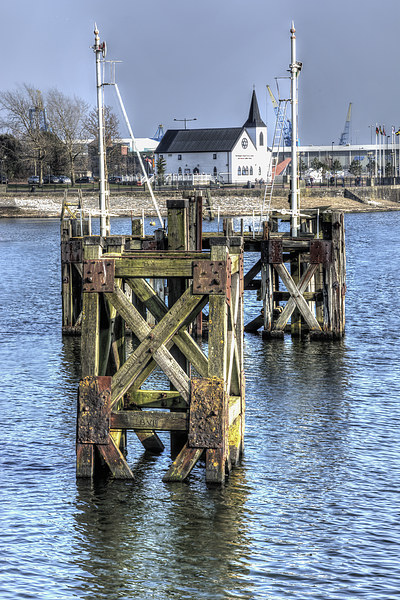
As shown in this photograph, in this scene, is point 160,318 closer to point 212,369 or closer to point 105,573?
point 212,369

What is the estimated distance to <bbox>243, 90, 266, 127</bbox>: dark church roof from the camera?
554 feet

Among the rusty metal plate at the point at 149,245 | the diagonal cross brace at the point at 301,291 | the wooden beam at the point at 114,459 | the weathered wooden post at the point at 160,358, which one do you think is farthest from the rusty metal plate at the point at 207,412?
the diagonal cross brace at the point at 301,291

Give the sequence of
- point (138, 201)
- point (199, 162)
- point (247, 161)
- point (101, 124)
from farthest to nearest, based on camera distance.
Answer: point (199, 162), point (247, 161), point (138, 201), point (101, 124)

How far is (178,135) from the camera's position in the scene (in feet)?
516

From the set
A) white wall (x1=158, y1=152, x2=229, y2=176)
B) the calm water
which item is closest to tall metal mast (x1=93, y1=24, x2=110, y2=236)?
the calm water

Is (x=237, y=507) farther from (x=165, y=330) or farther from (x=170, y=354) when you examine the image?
(x=165, y=330)

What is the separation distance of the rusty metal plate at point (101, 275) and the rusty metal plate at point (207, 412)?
5.75 feet

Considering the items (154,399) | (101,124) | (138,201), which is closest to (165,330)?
(154,399)

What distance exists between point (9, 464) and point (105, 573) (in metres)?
4.52

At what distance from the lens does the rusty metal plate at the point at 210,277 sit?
42.6 ft

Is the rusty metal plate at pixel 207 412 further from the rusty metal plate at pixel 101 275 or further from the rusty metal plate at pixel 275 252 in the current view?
the rusty metal plate at pixel 275 252

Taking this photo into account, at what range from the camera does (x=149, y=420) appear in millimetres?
13328

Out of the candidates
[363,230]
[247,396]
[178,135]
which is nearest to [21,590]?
[247,396]

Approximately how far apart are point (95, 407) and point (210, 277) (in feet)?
7.90
